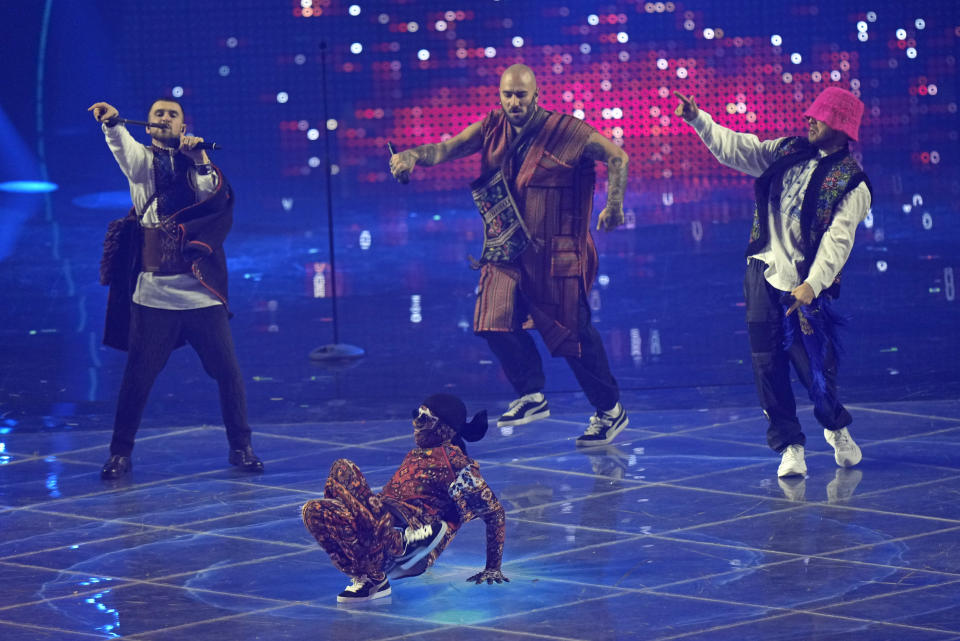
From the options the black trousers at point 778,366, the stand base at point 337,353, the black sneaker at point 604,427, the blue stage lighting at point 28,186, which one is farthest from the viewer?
the blue stage lighting at point 28,186

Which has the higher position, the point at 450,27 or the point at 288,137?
the point at 450,27

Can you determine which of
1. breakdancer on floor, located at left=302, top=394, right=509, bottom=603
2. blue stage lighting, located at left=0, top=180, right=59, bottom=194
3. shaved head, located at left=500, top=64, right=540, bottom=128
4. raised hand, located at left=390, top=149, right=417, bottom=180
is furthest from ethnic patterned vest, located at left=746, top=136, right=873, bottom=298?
blue stage lighting, located at left=0, top=180, right=59, bottom=194

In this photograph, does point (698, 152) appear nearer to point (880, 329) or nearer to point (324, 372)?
point (880, 329)

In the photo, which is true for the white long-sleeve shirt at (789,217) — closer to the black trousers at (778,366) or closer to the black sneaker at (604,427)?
the black trousers at (778,366)

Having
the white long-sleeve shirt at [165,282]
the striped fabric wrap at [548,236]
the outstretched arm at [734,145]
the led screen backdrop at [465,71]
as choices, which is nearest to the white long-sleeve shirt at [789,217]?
the outstretched arm at [734,145]

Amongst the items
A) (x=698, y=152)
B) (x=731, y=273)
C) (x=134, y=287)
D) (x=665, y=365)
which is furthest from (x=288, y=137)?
(x=134, y=287)

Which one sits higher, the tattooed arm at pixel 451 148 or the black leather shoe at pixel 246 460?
the tattooed arm at pixel 451 148

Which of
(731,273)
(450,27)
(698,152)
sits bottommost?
(731,273)

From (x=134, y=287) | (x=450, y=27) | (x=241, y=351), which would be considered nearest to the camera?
(x=134, y=287)

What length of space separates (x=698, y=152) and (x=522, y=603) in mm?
13494

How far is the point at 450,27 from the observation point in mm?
18016

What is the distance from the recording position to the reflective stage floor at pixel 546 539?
502cm

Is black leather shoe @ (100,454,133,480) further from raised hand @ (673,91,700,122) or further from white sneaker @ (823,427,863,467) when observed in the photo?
white sneaker @ (823,427,863,467)

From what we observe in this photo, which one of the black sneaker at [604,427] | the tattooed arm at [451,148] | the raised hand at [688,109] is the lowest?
the black sneaker at [604,427]
